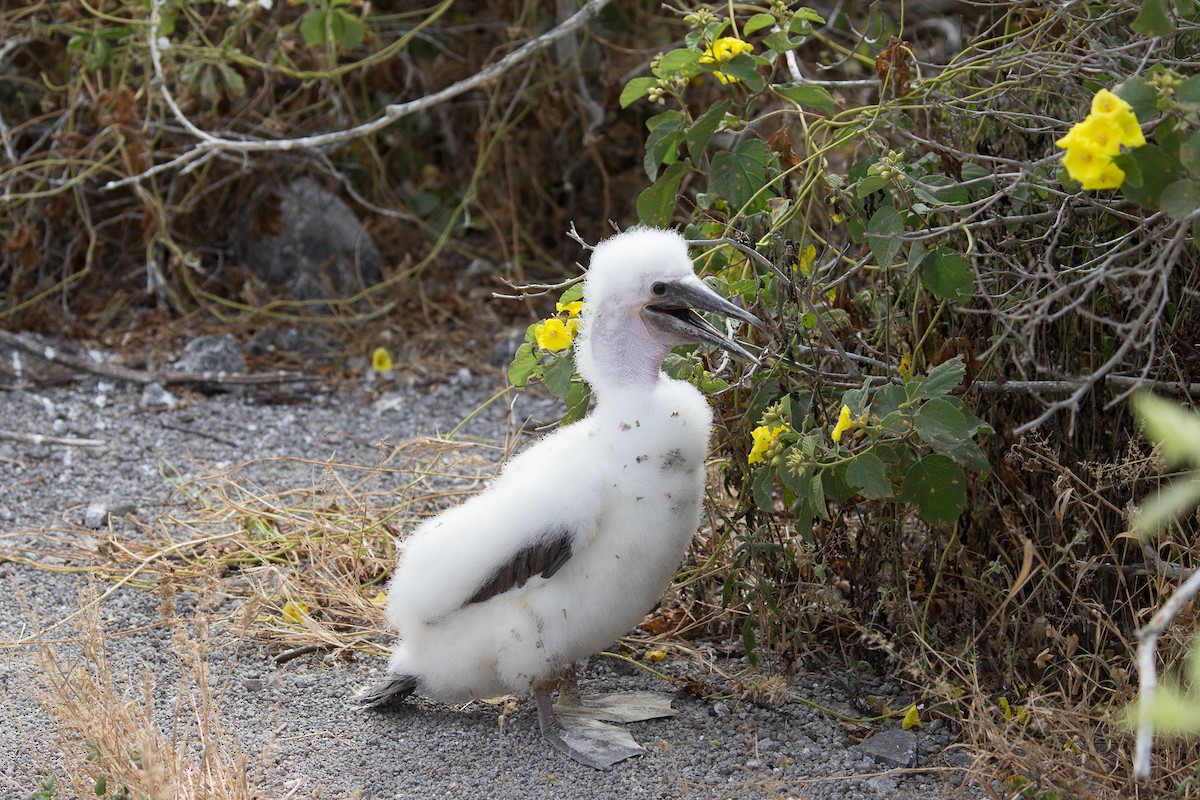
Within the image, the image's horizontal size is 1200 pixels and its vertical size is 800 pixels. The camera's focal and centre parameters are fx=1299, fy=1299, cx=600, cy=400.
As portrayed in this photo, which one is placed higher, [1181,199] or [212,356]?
[1181,199]

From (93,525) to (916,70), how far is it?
9.84 feet

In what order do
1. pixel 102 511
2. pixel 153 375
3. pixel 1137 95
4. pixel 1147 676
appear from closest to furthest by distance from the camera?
1. pixel 1147 676
2. pixel 1137 95
3. pixel 102 511
4. pixel 153 375

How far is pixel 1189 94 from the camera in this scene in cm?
228

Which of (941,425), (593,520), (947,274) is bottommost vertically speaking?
(593,520)

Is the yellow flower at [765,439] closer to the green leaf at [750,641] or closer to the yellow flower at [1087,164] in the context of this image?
the green leaf at [750,641]

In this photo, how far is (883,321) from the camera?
3.35 metres

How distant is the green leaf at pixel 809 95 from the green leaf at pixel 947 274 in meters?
0.51

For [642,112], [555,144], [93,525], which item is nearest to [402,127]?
[555,144]

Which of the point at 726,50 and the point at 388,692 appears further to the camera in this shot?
the point at 388,692

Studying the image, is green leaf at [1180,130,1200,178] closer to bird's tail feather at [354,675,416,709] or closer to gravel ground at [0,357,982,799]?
gravel ground at [0,357,982,799]

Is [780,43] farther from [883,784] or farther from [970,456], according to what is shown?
[883,784]

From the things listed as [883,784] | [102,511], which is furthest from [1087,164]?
[102,511]

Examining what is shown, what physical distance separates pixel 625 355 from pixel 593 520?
1.33 ft

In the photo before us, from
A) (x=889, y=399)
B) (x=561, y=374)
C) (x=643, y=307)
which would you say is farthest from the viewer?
(x=561, y=374)
